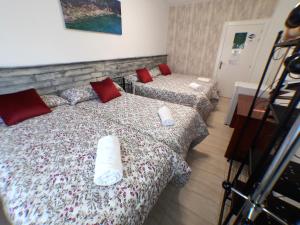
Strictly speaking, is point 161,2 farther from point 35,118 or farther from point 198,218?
point 198,218

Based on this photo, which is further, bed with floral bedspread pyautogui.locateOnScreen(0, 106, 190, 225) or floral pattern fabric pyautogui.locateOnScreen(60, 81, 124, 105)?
floral pattern fabric pyautogui.locateOnScreen(60, 81, 124, 105)

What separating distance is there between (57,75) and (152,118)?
1507 mm

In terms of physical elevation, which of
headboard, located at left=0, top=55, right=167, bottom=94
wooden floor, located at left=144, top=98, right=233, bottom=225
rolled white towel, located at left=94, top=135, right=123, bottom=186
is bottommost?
wooden floor, located at left=144, top=98, right=233, bottom=225

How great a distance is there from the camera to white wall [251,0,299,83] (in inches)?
114

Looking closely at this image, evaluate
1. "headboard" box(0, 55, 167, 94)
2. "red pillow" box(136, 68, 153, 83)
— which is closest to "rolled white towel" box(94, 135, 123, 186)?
"headboard" box(0, 55, 167, 94)

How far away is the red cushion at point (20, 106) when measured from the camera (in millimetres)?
1427

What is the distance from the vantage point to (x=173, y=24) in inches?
→ 171

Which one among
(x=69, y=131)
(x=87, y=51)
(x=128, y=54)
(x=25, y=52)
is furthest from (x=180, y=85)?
(x=25, y=52)

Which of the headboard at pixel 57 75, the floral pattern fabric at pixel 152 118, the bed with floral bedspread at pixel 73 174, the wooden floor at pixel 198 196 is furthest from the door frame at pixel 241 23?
the bed with floral bedspread at pixel 73 174

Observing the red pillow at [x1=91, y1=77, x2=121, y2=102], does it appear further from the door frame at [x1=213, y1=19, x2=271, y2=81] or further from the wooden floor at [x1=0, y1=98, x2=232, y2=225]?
the door frame at [x1=213, y1=19, x2=271, y2=81]

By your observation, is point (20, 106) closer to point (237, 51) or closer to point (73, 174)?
point (73, 174)

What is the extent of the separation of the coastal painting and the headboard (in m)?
0.54

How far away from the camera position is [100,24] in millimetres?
2363

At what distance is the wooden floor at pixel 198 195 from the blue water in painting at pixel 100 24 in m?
2.51
